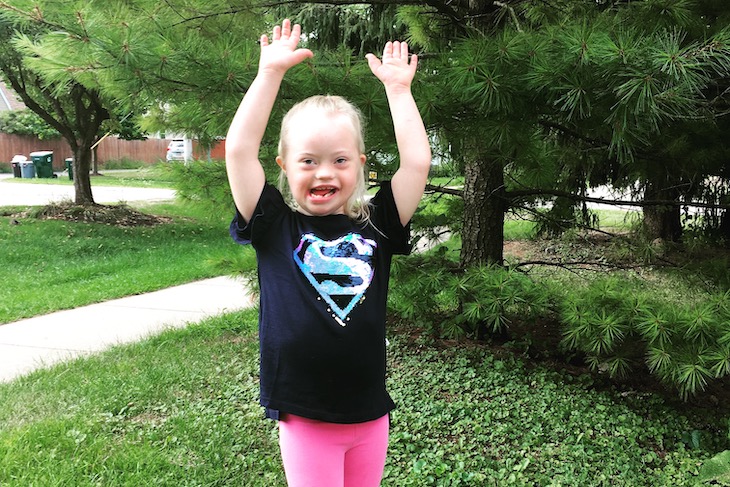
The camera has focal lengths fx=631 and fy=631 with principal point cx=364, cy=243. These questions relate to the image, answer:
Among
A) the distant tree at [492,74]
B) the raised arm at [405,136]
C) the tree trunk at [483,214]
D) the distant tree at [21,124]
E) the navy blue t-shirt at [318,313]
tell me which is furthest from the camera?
the distant tree at [21,124]

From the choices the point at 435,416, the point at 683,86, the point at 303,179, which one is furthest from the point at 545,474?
the point at 303,179

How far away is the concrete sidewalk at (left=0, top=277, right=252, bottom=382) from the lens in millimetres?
4523

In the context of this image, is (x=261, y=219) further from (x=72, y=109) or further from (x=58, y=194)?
(x=58, y=194)

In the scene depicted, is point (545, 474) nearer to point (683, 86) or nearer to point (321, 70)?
point (683, 86)

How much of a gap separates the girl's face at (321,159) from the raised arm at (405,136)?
16cm

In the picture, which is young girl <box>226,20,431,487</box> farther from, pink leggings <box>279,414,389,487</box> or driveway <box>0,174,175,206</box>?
driveway <box>0,174,175,206</box>

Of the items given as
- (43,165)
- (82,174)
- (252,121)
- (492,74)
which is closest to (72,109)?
(82,174)

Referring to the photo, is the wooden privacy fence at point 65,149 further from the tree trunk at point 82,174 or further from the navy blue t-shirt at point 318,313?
the navy blue t-shirt at point 318,313

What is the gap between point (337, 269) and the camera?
161 centimetres

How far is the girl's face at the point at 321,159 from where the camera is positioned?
160 cm

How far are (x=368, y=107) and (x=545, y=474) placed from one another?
1855 millimetres

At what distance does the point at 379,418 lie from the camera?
169 centimetres

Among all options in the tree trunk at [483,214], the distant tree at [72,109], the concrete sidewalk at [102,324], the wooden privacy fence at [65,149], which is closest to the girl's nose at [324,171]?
the tree trunk at [483,214]

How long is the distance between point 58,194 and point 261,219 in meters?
16.6
